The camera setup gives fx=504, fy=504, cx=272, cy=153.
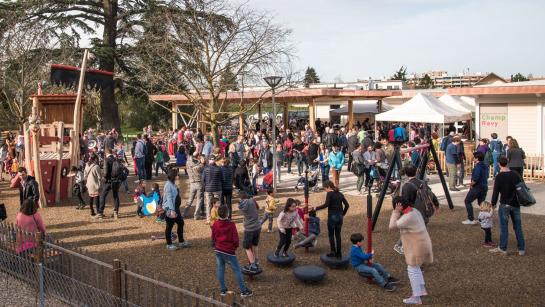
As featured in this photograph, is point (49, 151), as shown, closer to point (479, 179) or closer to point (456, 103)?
point (479, 179)

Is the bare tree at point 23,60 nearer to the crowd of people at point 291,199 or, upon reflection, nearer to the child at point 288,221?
the crowd of people at point 291,199

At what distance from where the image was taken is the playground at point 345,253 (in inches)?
282

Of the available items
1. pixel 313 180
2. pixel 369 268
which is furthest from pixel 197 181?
pixel 369 268

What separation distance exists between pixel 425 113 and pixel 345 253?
1201 cm

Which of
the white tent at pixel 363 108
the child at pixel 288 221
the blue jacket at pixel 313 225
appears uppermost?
the white tent at pixel 363 108

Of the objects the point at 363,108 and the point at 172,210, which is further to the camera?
the point at 363,108

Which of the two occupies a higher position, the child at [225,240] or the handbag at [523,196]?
the handbag at [523,196]

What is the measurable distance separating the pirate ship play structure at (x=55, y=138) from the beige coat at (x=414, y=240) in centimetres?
1072

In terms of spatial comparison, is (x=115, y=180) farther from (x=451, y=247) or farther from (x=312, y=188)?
(x=451, y=247)

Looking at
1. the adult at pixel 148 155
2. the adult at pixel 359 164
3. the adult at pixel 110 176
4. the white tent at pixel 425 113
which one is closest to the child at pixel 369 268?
the adult at pixel 110 176

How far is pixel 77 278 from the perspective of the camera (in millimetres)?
7066

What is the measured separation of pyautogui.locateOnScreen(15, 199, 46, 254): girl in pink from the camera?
25.3 feet

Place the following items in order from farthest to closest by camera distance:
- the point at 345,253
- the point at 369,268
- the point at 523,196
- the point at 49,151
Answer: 1. the point at 49,151
2. the point at 345,253
3. the point at 523,196
4. the point at 369,268

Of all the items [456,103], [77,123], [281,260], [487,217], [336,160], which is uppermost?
[456,103]
